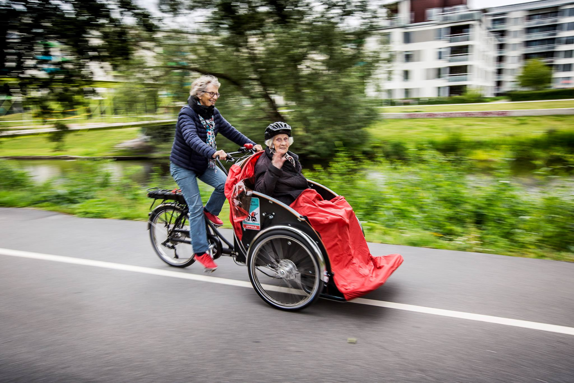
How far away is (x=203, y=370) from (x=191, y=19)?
9.51 meters

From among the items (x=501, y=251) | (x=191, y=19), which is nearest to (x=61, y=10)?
(x=191, y=19)

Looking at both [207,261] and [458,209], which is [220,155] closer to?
[207,261]

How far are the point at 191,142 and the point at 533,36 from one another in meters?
69.3

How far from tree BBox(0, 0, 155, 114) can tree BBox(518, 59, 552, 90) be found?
36.5m

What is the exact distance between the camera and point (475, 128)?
1773cm

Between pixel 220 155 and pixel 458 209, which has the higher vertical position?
pixel 220 155

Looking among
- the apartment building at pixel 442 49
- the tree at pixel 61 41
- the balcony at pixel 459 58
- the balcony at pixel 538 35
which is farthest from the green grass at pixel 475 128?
the balcony at pixel 538 35

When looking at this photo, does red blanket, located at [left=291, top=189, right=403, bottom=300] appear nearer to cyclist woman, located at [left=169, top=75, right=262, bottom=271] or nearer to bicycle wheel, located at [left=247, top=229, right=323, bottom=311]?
bicycle wheel, located at [left=247, top=229, right=323, bottom=311]

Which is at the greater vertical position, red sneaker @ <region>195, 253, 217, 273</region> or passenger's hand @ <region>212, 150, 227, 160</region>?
passenger's hand @ <region>212, 150, 227, 160</region>

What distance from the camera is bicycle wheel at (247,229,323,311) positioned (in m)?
3.20

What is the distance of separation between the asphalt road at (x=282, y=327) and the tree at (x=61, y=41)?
6979 mm

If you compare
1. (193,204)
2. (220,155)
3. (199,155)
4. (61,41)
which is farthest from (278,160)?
(61,41)

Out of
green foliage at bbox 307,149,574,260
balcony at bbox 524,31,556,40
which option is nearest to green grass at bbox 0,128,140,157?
green foliage at bbox 307,149,574,260

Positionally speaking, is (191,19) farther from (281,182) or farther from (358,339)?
(358,339)
